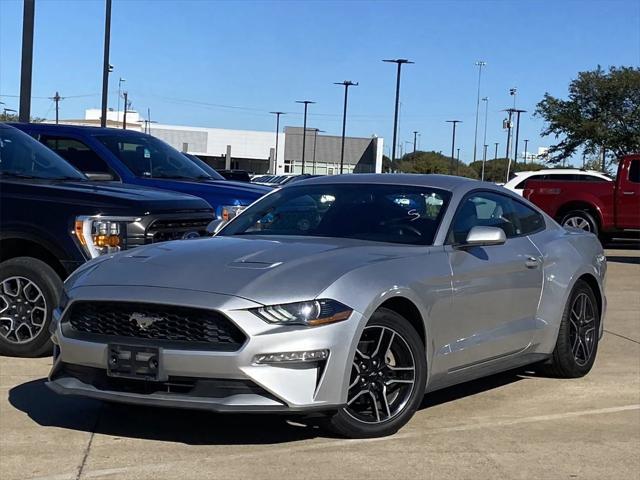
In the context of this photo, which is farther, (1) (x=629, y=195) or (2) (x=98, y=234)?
(1) (x=629, y=195)

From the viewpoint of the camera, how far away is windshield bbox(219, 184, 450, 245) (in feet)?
19.1

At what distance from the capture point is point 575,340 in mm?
6965

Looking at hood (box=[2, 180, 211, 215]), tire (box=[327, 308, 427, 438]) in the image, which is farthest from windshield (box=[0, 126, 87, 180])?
tire (box=[327, 308, 427, 438])

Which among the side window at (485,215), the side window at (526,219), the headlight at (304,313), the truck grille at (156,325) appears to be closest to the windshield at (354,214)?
the side window at (485,215)

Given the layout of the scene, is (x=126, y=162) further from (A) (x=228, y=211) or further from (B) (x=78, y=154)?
(A) (x=228, y=211)

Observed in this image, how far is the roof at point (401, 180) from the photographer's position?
20.5 ft

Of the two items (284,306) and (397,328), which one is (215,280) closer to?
(284,306)

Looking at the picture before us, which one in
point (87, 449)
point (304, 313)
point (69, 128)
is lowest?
point (87, 449)

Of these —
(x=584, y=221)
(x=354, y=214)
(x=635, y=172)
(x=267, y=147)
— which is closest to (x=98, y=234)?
(x=354, y=214)

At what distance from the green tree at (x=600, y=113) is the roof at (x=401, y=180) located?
36.1 metres

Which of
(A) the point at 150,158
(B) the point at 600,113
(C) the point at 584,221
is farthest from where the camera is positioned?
(B) the point at 600,113

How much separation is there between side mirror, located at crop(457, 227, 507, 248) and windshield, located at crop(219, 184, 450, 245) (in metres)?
0.24

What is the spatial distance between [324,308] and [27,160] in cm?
425

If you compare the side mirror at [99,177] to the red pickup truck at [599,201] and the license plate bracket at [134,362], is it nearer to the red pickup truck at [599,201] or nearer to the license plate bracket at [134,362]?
the license plate bracket at [134,362]
